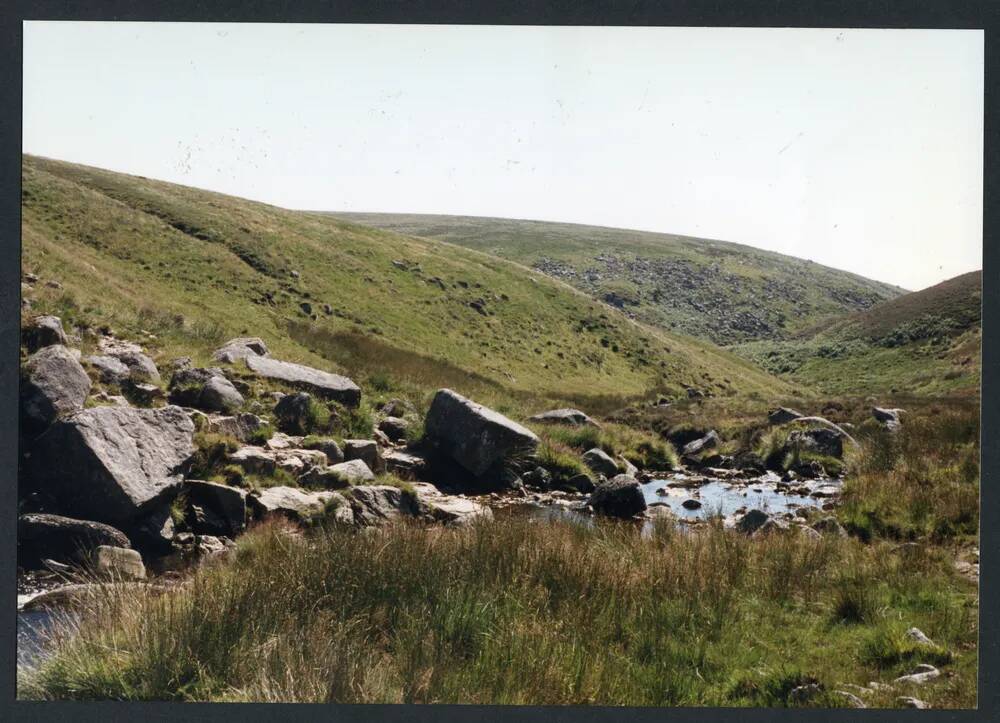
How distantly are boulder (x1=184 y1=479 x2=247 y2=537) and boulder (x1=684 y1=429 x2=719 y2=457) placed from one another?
13.7 metres

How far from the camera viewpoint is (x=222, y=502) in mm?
9500

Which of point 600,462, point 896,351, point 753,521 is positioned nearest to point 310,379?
point 600,462

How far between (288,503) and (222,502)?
843 millimetres

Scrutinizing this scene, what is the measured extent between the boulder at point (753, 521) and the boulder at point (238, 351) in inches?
396

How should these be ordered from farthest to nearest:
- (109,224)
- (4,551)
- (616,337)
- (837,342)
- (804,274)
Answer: (804,274) → (837,342) → (616,337) → (109,224) → (4,551)

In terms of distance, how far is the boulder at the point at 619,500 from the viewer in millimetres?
12461

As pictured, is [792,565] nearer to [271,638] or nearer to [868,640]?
[868,640]

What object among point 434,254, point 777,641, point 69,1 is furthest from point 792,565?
point 434,254

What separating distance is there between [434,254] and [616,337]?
566 inches

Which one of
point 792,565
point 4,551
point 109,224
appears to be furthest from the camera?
point 109,224

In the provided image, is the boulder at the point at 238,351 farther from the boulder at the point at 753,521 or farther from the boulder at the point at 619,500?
the boulder at the point at 753,521

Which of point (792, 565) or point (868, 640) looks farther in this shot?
point (792, 565)

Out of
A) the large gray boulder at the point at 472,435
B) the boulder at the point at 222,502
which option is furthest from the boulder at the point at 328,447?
the boulder at the point at 222,502

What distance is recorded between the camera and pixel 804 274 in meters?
125
